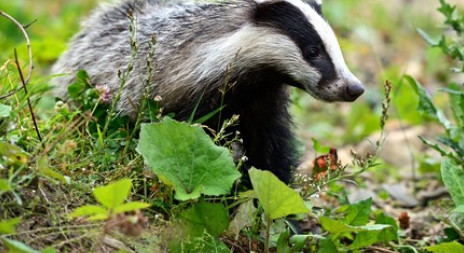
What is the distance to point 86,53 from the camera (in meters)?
5.46

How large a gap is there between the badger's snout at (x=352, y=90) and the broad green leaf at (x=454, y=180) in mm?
588

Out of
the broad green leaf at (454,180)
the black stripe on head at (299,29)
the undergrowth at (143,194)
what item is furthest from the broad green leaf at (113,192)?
the broad green leaf at (454,180)

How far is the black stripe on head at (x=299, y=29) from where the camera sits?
14.0ft

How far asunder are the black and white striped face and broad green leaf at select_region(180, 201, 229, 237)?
91 centimetres

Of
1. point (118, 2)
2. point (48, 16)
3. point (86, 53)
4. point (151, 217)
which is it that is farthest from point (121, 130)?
point (48, 16)

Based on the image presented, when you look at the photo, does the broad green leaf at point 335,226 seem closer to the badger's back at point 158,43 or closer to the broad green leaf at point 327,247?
the broad green leaf at point 327,247

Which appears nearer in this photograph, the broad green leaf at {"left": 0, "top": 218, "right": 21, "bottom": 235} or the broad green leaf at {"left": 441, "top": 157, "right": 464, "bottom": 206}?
the broad green leaf at {"left": 0, "top": 218, "right": 21, "bottom": 235}

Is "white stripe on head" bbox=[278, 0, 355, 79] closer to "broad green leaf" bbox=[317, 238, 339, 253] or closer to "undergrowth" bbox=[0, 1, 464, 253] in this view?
"undergrowth" bbox=[0, 1, 464, 253]

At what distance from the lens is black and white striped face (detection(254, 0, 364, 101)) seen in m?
4.24

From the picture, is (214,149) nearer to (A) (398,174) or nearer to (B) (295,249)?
(B) (295,249)

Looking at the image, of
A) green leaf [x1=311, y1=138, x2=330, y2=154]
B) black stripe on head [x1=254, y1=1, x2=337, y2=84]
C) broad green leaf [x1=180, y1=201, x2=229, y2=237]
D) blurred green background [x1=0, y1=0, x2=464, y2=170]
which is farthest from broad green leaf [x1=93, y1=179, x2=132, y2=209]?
blurred green background [x1=0, y1=0, x2=464, y2=170]

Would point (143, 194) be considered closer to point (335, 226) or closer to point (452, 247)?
point (335, 226)

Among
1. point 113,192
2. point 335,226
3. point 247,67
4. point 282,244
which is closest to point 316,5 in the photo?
point 247,67

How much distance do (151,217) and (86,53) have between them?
2053 millimetres
